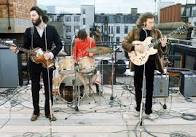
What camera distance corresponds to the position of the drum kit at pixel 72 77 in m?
5.86

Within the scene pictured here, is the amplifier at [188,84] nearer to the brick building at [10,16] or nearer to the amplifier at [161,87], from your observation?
the amplifier at [161,87]

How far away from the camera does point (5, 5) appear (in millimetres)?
8172

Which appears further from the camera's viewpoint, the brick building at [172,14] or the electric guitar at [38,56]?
the brick building at [172,14]

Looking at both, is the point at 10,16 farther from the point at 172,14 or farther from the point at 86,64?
the point at 172,14

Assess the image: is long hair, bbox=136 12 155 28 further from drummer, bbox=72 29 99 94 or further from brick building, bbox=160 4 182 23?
brick building, bbox=160 4 182 23

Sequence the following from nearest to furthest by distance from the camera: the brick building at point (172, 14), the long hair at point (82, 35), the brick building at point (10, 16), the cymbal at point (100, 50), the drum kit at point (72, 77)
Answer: the cymbal at point (100, 50), the drum kit at point (72, 77), the long hair at point (82, 35), the brick building at point (10, 16), the brick building at point (172, 14)

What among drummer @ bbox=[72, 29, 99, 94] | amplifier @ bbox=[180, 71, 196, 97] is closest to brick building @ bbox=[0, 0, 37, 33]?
drummer @ bbox=[72, 29, 99, 94]

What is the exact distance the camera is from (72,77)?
5.96 metres

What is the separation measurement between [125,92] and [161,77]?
93 cm

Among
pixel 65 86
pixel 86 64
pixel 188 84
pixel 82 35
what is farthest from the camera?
pixel 82 35

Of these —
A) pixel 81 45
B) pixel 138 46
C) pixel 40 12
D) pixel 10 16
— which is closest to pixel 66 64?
pixel 81 45

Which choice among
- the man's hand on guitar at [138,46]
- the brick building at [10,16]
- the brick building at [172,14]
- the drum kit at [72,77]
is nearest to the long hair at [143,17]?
the man's hand on guitar at [138,46]

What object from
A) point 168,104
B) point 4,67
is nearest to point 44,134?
point 168,104

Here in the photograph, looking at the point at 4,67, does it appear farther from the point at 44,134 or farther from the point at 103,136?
the point at 103,136
